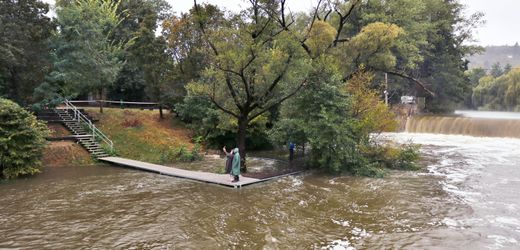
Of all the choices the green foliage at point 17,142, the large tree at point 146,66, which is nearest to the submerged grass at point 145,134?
the large tree at point 146,66

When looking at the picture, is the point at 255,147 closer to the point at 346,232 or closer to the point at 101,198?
the point at 101,198

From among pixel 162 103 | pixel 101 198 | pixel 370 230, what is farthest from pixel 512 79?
pixel 101 198

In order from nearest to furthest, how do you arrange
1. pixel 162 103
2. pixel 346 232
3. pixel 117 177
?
pixel 346 232 → pixel 117 177 → pixel 162 103

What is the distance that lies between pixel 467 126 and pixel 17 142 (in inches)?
1281

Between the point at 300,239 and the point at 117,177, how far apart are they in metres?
10.6

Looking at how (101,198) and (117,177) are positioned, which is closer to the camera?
(101,198)

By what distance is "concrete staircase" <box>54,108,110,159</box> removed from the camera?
69.1ft

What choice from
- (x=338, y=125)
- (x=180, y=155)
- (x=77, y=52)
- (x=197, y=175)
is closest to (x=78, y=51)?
(x=77, y=52)

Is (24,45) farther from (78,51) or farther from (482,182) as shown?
(482,182)

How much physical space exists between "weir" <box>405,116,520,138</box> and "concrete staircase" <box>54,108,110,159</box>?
89.3 feet

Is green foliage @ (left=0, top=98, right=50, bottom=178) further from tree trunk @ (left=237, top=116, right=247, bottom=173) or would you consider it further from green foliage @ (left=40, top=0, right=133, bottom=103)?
tree trunk @ (left=237, top=116, right=247, bottom=173)

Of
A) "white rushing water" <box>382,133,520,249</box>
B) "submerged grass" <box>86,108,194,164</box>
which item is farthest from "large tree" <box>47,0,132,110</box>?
"white rushing water" <box>382,133,520,249</box>

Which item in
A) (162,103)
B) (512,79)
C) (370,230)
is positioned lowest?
(370,230)

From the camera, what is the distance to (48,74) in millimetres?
21703
